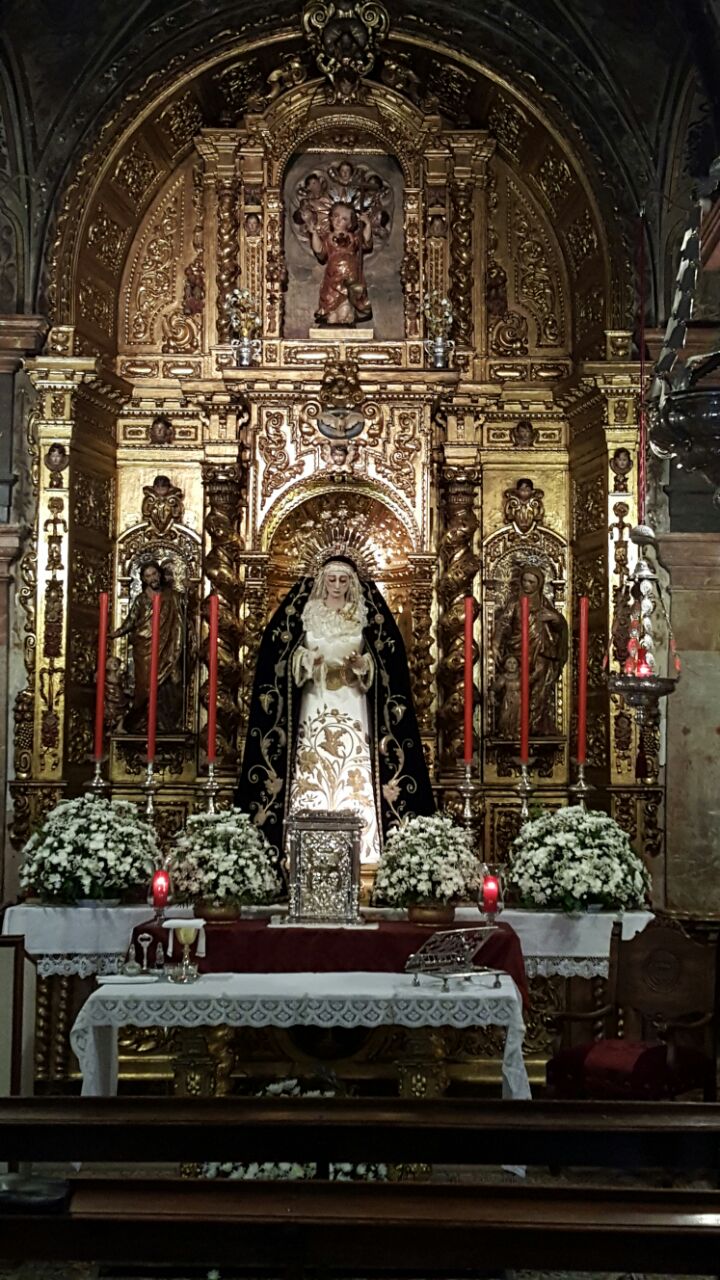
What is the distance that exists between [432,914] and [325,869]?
74 cm

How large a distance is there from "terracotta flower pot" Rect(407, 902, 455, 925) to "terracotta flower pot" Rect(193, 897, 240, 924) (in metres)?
1.14

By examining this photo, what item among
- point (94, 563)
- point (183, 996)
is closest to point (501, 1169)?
point (183, 996)

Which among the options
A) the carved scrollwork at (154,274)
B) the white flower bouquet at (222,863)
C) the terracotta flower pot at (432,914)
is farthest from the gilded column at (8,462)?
the terracotta flower pot at (432,914)

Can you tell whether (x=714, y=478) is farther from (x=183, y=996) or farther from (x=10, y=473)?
(x=10, y=473)

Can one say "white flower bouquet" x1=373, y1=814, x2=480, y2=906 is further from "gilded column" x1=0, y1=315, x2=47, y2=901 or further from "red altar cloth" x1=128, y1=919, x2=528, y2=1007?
"gilded column" x1=0, y1=315, x2=47, y2=901

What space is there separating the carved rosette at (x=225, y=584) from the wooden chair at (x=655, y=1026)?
13.8 ft

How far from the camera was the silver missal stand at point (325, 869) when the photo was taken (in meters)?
9.20

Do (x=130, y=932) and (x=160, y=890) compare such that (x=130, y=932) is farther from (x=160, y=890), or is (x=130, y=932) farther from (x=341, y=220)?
(x=341, y=220)

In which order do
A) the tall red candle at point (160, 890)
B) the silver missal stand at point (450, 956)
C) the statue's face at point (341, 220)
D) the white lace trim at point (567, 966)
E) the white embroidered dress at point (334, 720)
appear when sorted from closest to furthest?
the silver missal stand at point (450, 956) → the tall red candle at point (160, 890) → the white lace trim at point (567, 966) → the white embroidered dress at point (334, 720) → the statue's face at point (341, 220)

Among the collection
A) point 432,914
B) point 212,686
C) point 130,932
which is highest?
point 212,686

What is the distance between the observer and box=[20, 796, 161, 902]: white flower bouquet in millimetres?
9812

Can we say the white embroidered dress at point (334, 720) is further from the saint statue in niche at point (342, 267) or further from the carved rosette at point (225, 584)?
the saint statue in niche at point (342, 267)

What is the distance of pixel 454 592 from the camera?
12289 mm

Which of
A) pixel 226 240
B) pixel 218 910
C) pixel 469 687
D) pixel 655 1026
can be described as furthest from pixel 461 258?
pixel 655 1026
